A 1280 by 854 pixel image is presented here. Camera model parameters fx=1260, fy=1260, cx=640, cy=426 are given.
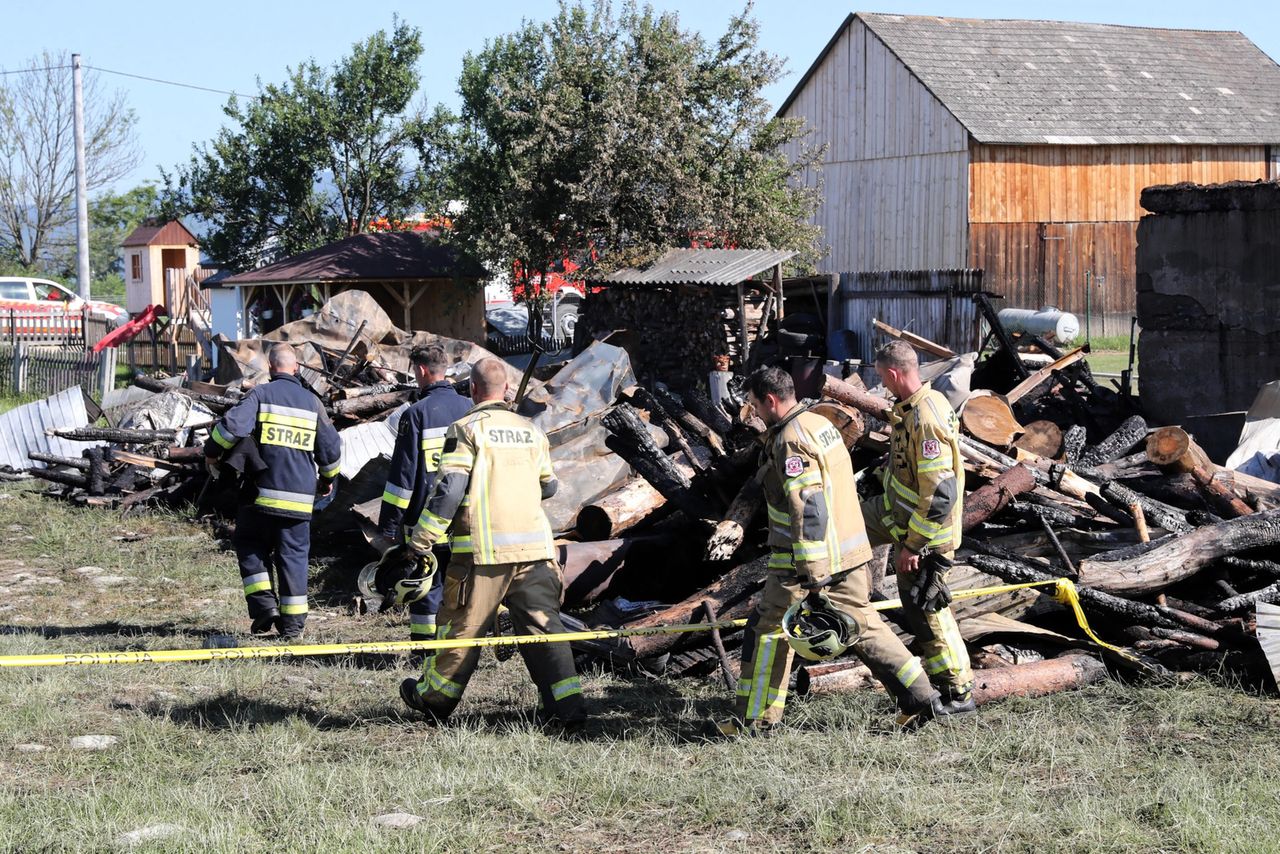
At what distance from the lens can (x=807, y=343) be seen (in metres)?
19.1

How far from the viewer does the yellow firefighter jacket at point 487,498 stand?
18.9 feet

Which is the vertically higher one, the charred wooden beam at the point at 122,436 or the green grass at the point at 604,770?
the charred wooden beam at the point at 122,436

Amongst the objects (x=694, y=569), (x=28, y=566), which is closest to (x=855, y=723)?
(x=694, y=569)

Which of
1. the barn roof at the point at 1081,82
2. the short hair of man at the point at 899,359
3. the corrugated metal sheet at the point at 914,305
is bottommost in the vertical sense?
the short hair of man at the point at 899,359

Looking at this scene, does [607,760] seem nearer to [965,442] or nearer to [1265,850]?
[1265,850]

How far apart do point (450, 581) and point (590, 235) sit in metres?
17.0

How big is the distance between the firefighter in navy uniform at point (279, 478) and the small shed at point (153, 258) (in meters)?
37.7

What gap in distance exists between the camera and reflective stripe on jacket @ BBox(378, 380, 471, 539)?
282 inches

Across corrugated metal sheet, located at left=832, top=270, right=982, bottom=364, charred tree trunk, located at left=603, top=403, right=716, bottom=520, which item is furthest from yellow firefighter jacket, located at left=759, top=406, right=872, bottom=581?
corrugated metal sheet, located at left=832, top=270, right=982, bottom=364

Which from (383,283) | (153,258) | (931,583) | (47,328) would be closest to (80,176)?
(47,328)

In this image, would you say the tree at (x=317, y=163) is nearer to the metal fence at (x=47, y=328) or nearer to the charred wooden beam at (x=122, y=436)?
the metal fence at (x=47, y=328)

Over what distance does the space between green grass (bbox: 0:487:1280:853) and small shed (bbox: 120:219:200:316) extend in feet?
129

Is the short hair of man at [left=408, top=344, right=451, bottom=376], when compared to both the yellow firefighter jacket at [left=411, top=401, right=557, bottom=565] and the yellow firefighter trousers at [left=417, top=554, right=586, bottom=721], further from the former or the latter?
the yellow firefighter trousers at [left=417, top=554, right=586, bottom=721]

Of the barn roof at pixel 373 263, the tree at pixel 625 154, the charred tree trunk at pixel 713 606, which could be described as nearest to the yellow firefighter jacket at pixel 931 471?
the charred tree trunk at pixel 713 606
